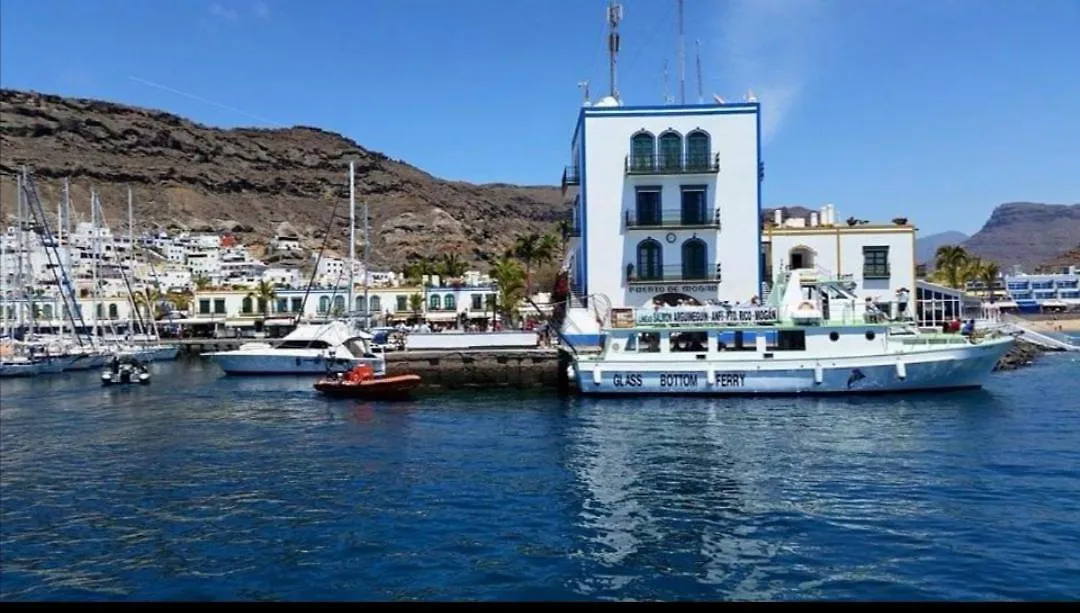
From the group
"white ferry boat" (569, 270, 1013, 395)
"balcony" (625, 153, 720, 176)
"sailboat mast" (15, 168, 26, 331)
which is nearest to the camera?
"white ferry boat" (569, 270, 1013, 395)

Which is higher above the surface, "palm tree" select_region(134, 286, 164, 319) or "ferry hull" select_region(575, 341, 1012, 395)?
"palm tree" select_region(134, 286, 164, 319)

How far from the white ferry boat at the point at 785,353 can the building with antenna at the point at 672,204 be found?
28.7ft

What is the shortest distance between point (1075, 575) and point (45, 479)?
22.2 metres

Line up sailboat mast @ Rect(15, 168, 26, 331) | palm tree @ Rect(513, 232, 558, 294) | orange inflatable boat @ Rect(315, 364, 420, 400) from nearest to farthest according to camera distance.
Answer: orange inflatable boat @ Rect(315, 364, 420, 400) < sailboat mast @ Rect(15, 168, 26, 331) < palm tree @ Rect(513, 232, 558, 294)

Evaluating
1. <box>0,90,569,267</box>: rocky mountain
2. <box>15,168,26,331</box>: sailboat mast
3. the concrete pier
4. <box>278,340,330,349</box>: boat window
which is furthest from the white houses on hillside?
<box>0,90,569,267</box>: rocky mountain

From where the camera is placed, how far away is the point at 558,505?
17.2 m

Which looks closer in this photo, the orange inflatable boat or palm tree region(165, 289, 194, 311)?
the orange inflatable boat

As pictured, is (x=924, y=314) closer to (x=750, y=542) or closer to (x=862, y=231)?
(x=862, y=231)

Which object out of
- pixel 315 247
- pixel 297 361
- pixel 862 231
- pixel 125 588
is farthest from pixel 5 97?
pixel 125 588

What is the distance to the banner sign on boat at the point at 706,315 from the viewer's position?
34.7 m

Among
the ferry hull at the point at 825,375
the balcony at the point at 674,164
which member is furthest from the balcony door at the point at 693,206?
the ferry hull at the point at 825,375

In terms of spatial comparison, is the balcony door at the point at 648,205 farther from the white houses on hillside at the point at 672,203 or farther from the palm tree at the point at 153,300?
the palm tree at the point at 153,300

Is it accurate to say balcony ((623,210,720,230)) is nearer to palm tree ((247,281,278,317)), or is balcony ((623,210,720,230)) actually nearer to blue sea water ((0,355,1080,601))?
blue sea water ((0,355,1080,601))

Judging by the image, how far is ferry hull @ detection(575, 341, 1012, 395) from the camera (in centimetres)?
3341
